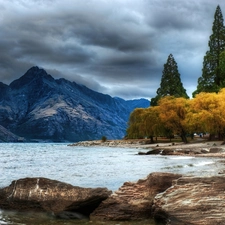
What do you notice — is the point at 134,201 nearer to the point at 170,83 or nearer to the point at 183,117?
the point at 183,117

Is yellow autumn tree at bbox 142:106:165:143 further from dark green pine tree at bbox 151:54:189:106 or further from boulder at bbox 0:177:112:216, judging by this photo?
boulder at bbox 0:177:112:216

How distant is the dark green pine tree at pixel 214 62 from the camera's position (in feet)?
341

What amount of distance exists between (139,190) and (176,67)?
12635cm

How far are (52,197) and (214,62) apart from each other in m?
99.9

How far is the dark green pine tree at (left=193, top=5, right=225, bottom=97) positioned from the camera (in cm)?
10406

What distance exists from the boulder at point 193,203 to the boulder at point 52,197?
2.85 meters

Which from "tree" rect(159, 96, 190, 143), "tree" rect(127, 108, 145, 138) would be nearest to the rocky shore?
"tree" rect(159, 96, 190, 143)

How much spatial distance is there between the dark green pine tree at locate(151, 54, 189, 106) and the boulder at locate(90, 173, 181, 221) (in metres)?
118

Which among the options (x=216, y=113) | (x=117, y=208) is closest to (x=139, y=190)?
(x=117, y=208)

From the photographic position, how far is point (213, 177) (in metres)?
12.8

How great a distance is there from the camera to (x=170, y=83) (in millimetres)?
134125

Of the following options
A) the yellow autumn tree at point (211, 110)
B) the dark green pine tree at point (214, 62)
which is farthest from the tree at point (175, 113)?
the dark green pine tree at point (214, 62)

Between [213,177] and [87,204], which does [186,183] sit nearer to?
[213,177]

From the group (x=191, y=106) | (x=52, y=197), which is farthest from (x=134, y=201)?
(x=191, y=106)
